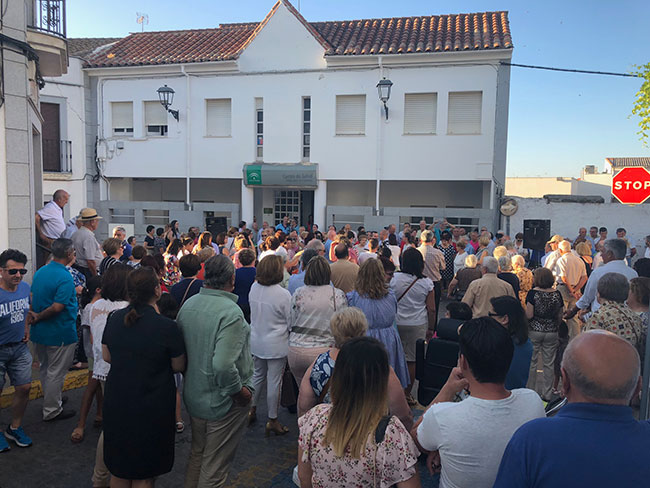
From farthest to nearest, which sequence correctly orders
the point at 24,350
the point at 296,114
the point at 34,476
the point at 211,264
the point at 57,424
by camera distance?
the point at 296,114, the point at 57,424, the point at 24,350, the point at 34,476, the point at 211,264

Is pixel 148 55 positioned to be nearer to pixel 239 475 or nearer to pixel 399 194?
pixel 399 194

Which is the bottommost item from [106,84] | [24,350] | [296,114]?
[24,350]

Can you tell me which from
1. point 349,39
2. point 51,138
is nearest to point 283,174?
point 349,39

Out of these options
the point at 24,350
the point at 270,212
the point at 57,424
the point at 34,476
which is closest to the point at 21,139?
the point at 24,350

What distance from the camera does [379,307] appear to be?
4832 millimetres

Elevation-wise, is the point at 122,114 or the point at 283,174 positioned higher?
the point at 122,114

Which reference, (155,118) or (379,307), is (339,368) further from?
(155,118)

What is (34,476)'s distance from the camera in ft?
13.1

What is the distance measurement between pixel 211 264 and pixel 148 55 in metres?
17.3

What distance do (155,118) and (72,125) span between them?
307cm

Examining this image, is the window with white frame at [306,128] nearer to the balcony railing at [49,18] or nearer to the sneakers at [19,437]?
the balcony railing at [49,18]

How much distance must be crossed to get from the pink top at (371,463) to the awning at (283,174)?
14.7 metres

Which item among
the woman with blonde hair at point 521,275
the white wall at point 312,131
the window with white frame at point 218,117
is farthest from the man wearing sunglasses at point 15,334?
the window with white frame at point 218,117

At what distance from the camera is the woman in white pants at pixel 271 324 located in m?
4.78
